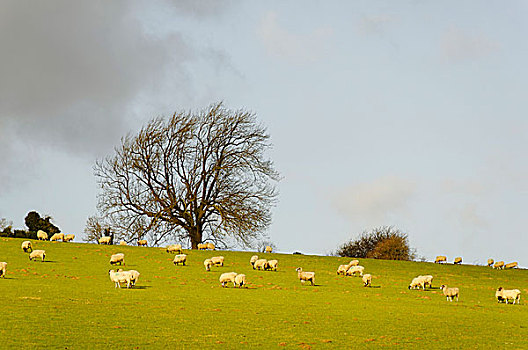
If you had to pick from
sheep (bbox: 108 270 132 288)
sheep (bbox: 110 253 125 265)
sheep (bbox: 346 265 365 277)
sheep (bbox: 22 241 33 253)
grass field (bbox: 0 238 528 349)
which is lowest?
grass field (bbox: 0 238 528 349)

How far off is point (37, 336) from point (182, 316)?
241 inches

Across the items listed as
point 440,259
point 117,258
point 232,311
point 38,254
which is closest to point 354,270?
point 117,258

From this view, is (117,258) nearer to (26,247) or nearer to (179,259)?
(179,259)

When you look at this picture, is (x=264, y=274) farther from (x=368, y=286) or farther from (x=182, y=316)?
(x=182, y=316)

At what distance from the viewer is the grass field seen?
60.4ft

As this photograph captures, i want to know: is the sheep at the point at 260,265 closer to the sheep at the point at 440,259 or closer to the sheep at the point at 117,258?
the sheep at the point at 117,258

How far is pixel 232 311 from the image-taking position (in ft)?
79.3

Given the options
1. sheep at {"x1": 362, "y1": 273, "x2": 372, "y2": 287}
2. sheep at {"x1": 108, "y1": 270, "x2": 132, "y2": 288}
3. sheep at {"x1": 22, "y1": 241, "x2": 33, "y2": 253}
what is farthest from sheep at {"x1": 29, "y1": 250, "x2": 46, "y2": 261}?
sheep at {"x1": 362, "y1": 273, "x2": 372, "y2": 287}

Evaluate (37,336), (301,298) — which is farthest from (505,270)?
(37,336)

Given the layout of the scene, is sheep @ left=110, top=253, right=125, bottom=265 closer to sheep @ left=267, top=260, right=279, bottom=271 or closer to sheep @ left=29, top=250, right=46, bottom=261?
sheep @ left=29, top=250, right=46, bottom=261

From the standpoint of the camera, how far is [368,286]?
124 ft

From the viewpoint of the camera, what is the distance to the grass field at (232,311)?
725 inches

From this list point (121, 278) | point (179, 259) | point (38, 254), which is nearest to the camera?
point (121, 278)

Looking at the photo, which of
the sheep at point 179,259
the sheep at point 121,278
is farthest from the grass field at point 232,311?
the sheep at point 179,259
